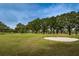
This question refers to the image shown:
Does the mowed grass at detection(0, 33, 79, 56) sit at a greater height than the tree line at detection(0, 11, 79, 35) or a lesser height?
lesser

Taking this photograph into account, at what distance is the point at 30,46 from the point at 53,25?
1.27 feet

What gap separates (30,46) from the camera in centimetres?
1030

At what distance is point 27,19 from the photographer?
10297mm

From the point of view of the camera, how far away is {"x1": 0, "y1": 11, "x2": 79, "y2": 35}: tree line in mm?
10297

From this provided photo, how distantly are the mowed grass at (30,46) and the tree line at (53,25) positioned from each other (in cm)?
6

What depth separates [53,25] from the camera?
10.4 metres

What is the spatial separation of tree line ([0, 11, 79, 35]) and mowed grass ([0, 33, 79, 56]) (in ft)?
0.21

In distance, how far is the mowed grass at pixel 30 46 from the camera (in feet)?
33.7

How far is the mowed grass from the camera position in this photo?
33.7 feet

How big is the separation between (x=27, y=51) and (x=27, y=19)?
394 mm

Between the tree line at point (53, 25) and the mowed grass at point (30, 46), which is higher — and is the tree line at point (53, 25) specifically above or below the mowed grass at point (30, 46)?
above

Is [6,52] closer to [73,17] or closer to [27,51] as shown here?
[27,51]

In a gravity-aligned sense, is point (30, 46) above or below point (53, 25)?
below

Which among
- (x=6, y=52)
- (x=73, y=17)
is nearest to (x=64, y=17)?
(x=73, y=17)
